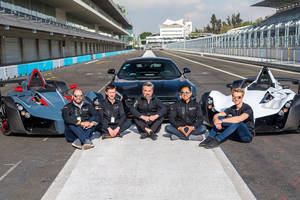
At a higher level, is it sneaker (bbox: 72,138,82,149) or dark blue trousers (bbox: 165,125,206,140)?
dark blue trousers (bbox: 165,125,206,140)

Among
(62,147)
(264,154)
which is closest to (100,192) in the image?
(62,147)

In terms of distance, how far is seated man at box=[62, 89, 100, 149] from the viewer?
5.72 m

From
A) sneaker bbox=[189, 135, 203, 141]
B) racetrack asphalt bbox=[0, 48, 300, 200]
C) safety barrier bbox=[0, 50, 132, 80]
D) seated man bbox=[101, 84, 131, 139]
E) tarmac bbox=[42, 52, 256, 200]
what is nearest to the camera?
tarmac bbox=[42, 52, 256, 200]

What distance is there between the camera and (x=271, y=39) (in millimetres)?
36188

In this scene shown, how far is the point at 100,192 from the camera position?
12.7 ft

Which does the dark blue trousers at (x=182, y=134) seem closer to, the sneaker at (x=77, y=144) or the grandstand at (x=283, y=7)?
the sneaker at (x=77, y=144)

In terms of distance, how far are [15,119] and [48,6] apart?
45.3 m

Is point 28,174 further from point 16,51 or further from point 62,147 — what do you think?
point 16,51

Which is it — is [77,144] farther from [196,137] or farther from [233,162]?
[233,162]

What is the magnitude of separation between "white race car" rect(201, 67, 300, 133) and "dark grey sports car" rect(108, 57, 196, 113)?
756 millimetres

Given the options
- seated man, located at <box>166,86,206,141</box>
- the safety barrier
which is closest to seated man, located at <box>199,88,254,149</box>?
seated man, located at <box>166,86,206,141</box>

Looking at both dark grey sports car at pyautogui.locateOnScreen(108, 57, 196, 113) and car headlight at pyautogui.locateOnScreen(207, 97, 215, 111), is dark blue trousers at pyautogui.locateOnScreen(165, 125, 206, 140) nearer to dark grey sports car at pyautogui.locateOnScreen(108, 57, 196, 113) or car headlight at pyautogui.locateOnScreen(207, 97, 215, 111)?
car headlight at pyautogui.locateOnScreen(207, 97, 215, 111)

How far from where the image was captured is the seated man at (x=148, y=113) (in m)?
6.16

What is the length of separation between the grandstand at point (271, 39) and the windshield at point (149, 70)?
81.4ft
